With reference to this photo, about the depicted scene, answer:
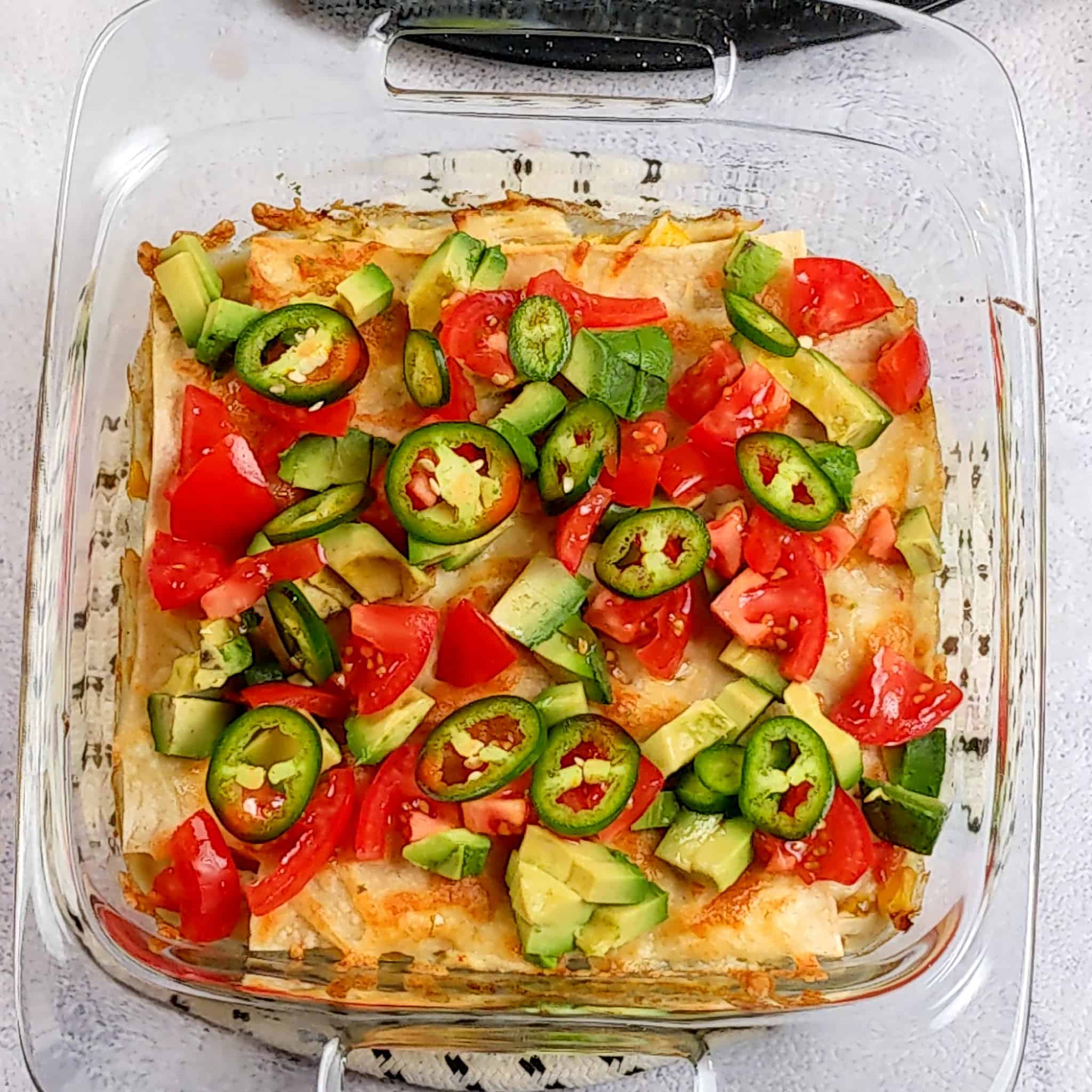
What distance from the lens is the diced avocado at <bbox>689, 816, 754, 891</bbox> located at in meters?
2.08

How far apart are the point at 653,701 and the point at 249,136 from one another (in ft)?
4.06

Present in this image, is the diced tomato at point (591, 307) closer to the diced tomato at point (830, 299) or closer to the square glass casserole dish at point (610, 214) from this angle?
the diced tomato at point (830, 299)

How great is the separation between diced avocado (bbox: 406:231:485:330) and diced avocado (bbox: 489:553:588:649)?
446mm

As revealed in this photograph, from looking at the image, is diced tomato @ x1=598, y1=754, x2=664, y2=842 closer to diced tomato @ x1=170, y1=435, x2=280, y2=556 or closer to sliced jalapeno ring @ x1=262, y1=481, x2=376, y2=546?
sliced jalapeno ring @ x1=262, y1=481, x2=376, y2=546

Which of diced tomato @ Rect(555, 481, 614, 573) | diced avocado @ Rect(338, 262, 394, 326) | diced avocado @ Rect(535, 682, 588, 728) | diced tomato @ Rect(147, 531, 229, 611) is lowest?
diced avocado @ Rect(535, 682, 588, 728)

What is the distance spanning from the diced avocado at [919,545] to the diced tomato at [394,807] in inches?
32.7

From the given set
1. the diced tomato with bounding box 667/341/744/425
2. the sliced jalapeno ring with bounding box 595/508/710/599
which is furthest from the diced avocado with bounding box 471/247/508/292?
the sliced jalapeno ring with bounding box 595/508/710/599

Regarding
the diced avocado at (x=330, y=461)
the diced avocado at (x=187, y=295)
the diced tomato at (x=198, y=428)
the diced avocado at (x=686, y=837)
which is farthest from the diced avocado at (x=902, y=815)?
the diced avocado at (x=187, y=295)

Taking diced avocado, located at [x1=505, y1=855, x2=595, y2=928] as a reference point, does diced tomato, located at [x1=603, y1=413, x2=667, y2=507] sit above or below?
above

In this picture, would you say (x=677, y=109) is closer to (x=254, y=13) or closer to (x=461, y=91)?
(x=461, y=91)

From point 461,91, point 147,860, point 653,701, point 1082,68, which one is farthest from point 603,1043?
point 1082,68

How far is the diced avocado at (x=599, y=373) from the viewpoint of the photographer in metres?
2.16

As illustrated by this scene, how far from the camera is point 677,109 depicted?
249 centimetres

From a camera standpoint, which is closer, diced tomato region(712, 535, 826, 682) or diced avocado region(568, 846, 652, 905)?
diced avocado region(568, 846, 652, 905)
